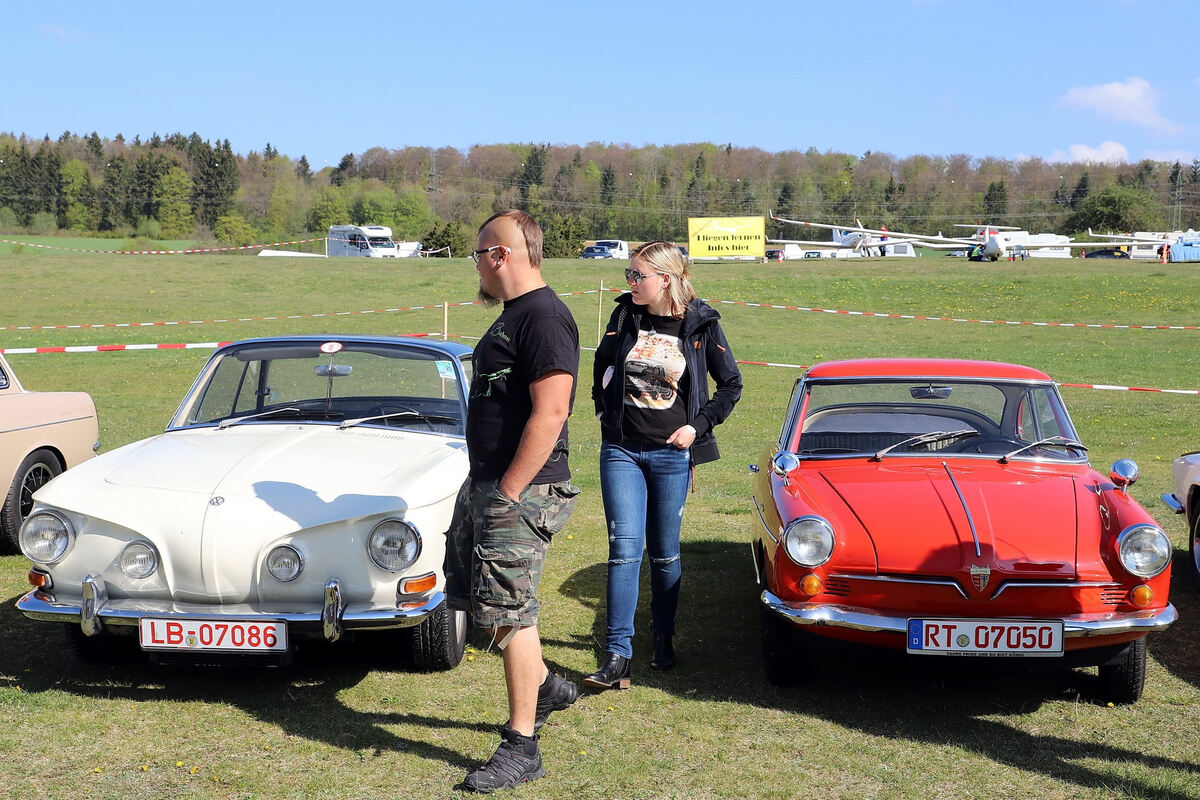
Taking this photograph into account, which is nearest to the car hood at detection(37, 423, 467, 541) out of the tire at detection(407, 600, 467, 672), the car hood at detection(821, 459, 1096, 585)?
the tire at detection(407, 600, 467, 672)

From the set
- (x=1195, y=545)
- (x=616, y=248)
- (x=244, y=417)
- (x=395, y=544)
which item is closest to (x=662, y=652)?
(x=395, y=544)

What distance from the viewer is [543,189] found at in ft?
376

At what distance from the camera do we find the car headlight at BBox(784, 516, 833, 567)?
4441 mm

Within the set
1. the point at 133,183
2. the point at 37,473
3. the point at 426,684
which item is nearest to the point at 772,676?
the point at 426,684

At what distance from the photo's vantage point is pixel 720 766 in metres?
3.91

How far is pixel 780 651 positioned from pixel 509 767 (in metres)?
1.51

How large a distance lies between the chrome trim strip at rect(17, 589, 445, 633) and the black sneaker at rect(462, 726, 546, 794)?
0.78 metres

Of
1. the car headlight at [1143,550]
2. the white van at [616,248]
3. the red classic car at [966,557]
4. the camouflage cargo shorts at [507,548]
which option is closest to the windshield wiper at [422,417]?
the red classic car at [966,557]

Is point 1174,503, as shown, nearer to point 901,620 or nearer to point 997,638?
point 997,638

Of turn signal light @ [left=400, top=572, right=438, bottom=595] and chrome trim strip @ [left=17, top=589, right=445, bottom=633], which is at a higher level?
turn signal light @ [left=400, top=572, right=438, bottom=595]

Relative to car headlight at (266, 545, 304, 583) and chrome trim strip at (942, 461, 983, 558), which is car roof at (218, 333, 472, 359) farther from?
chrome trim strip at (942, 461, 983, 558)

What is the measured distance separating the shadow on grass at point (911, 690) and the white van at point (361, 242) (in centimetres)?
6515

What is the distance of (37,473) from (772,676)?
5264mm

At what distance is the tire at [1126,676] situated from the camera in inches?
174
